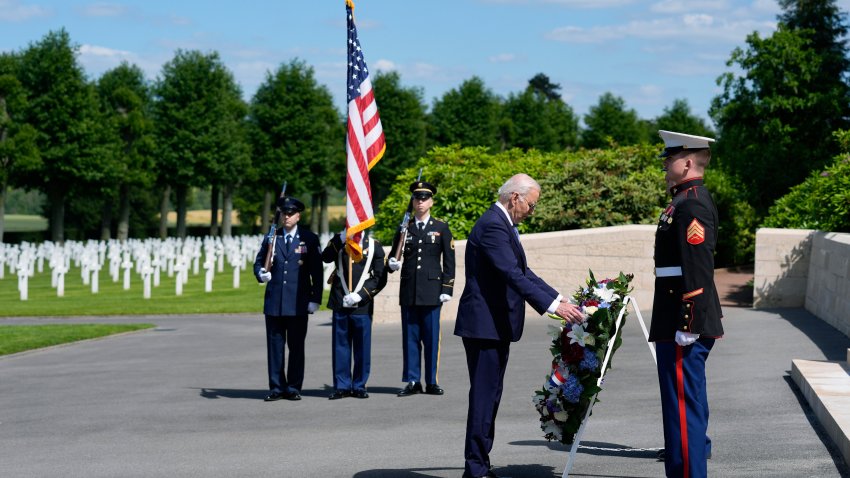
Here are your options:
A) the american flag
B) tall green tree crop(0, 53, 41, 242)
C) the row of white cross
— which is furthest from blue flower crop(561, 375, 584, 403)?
tall green tree crop(0, 53, 41, 242)

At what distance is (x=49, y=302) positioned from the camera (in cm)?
2452

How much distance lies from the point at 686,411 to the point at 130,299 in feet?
67.6

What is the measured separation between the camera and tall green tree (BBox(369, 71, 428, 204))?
64188 mm

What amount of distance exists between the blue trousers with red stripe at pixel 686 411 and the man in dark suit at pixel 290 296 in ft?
16.4

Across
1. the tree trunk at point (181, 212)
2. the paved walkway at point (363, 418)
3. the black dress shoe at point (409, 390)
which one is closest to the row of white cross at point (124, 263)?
the tree trunk at point (181, 212)

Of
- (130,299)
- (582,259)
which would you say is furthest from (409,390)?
(130,299)

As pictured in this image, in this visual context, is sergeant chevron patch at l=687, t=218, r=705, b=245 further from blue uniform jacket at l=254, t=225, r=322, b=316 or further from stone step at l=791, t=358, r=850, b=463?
blue uniform jacket at l=254, t=225, r=322, b=316

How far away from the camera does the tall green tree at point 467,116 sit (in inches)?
2603

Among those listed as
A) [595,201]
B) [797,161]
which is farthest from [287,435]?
[797,161]

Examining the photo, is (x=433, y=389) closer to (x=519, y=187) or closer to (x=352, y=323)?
(x=352, y=323)

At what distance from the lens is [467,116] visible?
66250 mm

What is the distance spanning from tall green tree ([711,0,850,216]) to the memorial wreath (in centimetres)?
2092

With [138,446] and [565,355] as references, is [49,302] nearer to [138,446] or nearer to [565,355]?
[138,446]

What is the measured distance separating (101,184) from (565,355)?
165 ft
